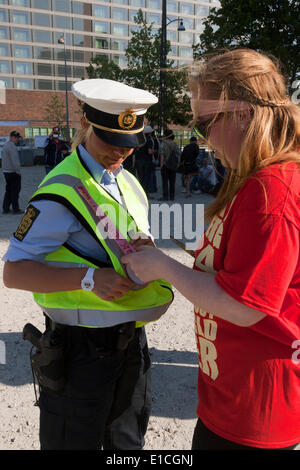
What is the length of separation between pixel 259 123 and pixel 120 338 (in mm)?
990

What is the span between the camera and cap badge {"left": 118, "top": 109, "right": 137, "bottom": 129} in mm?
1711

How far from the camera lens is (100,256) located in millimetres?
1636

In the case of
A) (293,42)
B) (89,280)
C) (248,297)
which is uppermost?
(293,42)

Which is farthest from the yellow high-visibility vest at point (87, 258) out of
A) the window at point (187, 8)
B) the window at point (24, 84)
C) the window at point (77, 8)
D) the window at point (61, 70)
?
the window at point (187, 8)

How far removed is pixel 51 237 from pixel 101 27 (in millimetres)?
62167

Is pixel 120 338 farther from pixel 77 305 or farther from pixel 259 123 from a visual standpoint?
pixel 259 123

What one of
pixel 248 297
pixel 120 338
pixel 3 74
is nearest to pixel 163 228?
pixel 120 338

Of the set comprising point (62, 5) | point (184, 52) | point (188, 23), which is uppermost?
point (62, 5)

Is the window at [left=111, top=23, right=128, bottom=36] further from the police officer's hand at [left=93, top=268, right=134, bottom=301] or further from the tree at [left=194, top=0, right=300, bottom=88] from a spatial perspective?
the police officer's hand at [left=93, top=268, right=134, bottom=301]

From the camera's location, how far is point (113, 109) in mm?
1690

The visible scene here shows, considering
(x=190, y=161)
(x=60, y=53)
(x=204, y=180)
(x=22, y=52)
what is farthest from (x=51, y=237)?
(x=60, y=53)

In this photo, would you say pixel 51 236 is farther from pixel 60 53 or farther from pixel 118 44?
pixel 118 44

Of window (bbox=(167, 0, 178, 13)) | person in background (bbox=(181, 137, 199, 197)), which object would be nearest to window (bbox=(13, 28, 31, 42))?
window (bbox=(167, 0, 178, 13))

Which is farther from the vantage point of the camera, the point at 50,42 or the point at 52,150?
the point at 50,42
